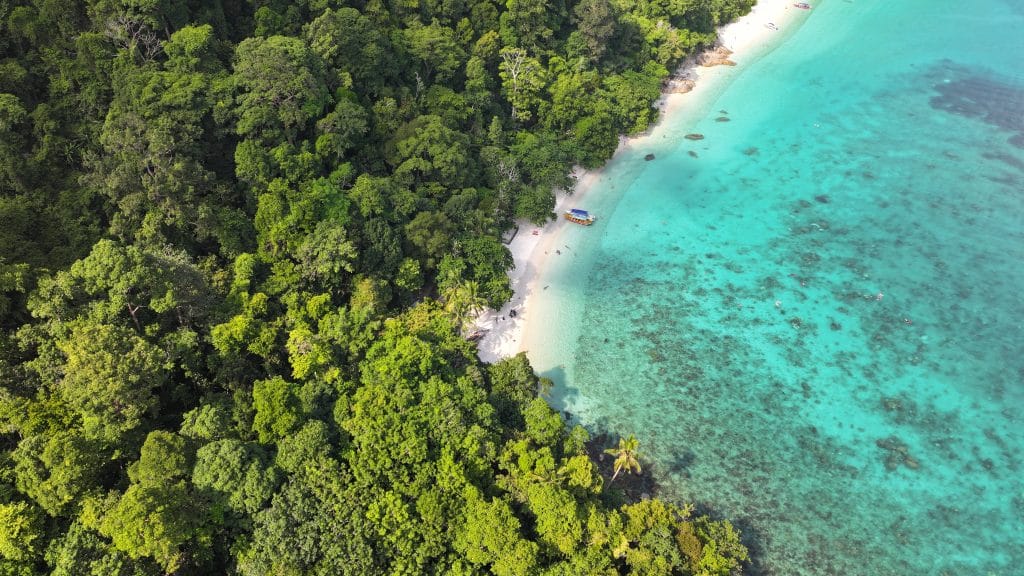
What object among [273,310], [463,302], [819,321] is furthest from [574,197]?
[273,310]

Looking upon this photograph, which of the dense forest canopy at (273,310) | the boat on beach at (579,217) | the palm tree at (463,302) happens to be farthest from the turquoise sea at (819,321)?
the dense forest canopy at (273,310)

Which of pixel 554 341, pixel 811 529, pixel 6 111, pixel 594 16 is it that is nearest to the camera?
pixel 811 529

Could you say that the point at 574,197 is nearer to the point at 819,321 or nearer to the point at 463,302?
the point at 463,302

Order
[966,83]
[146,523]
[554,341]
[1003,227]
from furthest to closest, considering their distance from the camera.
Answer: [966,83] < [1003,227] < [554,341] < [146,523]

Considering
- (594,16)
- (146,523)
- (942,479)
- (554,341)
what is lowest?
(942,479)

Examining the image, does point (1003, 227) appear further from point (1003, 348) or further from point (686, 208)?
point (686, 208)

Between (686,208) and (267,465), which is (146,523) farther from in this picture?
(686,208)

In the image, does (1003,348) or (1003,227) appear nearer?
(1003,348)

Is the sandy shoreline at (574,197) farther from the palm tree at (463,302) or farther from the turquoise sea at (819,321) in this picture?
the palm tree at (463,302)

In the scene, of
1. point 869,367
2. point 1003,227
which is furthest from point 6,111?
point 1003,227

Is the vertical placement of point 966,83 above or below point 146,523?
below
